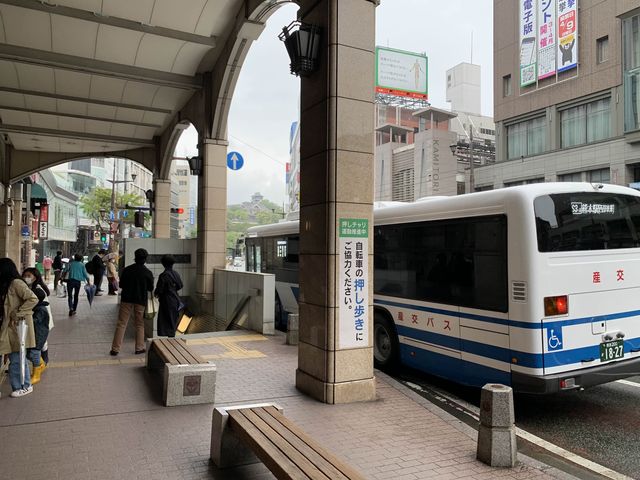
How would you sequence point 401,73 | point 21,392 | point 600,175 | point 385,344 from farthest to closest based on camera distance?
point 401,73 → point 600,175 → point 385,344 → point 21,392

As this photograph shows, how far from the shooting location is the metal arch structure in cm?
1064

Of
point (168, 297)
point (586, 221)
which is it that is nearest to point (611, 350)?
point (586, 221)

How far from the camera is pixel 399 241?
8391 mm

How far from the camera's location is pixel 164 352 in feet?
21.7

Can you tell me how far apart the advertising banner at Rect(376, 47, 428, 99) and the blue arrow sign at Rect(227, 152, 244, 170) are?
33137mm

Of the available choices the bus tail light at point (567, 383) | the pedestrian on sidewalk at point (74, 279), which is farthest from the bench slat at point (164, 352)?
the pedestrian on sidewalk at point (74, 279)

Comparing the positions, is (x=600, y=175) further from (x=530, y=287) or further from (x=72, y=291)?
(x=72, y=291)

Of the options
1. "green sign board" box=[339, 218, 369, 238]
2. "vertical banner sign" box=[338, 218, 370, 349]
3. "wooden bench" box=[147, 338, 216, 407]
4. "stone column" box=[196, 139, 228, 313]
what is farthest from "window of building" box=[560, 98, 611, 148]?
"wooden bench" box=[147, 338, 216, 407]

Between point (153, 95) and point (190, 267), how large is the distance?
5515mm

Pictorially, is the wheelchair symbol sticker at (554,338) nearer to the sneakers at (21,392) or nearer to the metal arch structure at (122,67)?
the sneakers at (21,392)

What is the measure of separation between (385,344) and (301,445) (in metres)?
5.13

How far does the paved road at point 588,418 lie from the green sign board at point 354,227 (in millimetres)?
2747

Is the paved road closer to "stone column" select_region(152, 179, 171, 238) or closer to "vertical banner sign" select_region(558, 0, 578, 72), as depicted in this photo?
"stone column" select_region(152, 179, 171, 238)

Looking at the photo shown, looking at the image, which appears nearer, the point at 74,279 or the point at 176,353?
the point at 176,353
